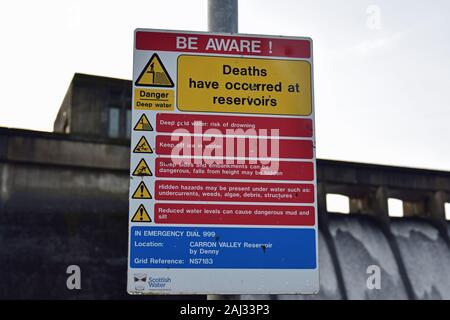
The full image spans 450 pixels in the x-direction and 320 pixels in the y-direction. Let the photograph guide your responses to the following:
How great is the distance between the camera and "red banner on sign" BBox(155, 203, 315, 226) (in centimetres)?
534

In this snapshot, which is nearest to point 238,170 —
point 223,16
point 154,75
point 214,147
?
point 214,147

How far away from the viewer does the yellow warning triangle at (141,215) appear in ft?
17.4

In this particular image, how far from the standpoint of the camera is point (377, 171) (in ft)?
115

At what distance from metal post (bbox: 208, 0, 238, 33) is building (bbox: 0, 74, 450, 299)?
2198cm

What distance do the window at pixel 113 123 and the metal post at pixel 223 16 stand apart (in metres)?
24.5

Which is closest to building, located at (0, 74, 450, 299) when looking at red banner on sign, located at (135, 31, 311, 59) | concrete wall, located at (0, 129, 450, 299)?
concrete wall, located at (0, 129, 450, 299)

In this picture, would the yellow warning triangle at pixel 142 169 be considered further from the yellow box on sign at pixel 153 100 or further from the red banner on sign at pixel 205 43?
the red banner on sign at pixel 205 43

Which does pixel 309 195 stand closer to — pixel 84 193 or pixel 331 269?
pixel 84 193

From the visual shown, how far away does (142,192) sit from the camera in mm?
5367

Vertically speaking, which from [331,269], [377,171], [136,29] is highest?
[377,171]

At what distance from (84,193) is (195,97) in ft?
75.9

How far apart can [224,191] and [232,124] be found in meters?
0.53

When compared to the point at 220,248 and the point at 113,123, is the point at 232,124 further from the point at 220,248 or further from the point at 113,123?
the point at 113,123
